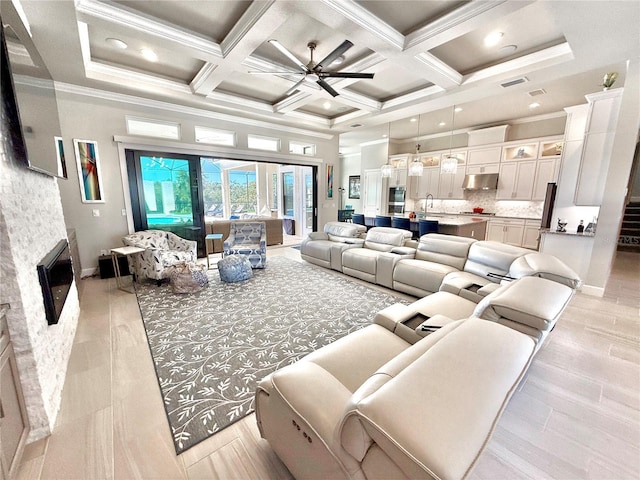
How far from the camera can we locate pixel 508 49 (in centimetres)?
338

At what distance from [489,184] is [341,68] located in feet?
17.4

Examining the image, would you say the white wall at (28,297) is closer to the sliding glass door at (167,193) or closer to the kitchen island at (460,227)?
the sliding glass door at (167,193)

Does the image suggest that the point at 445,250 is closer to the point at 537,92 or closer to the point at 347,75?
the point at 347,75

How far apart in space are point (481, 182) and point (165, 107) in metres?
7.69

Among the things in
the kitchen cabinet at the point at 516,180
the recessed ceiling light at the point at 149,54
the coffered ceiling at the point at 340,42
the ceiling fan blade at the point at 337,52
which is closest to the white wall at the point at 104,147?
the coffered ceiling at the point at 340,42

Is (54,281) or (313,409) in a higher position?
(54,281)

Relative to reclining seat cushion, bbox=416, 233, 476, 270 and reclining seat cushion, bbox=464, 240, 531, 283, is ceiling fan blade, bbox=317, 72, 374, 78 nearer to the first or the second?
reclining seat cushion, bbox=416, 233, 476, 270

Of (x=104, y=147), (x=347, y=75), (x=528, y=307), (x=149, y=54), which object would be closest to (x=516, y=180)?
(x=347, y=75)

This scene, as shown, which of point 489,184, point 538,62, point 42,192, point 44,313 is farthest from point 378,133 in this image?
point 44,313

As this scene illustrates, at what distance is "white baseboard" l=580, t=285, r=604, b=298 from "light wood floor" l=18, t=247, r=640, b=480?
4.55 ft

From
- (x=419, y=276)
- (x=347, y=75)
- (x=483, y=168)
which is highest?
(x=347, y=75)

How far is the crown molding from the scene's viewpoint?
4.04 meters

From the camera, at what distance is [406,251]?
412 centimetres

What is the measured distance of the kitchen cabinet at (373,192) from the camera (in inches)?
361
